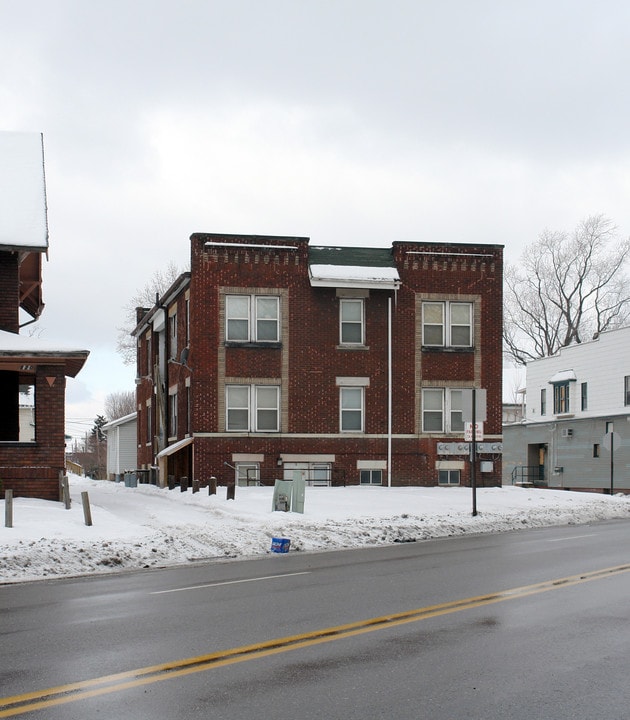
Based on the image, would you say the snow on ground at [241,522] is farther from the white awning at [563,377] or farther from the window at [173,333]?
the white awning at [563,377]

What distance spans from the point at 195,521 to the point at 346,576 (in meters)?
9.14

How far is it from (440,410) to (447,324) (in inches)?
125

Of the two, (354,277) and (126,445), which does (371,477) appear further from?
(126,445)

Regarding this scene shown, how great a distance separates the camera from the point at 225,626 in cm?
955

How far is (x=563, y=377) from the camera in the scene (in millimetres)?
51875

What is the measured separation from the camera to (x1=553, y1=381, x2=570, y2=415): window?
173ft

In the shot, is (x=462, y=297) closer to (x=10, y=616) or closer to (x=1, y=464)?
(x=1, y=464)

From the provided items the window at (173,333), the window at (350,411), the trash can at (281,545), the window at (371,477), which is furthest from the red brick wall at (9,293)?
the window at (371,477)

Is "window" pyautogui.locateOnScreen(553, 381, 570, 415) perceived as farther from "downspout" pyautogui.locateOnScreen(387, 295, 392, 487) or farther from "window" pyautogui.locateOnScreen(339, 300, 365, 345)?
"window" pyautogui.locateOnScreen(339, 300, 365, 345)

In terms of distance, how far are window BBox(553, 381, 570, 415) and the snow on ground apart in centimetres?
1952

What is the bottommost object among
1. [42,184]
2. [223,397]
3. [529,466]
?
[529,466]

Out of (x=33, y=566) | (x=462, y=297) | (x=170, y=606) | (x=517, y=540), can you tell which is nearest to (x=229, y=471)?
(x=462, y=297)

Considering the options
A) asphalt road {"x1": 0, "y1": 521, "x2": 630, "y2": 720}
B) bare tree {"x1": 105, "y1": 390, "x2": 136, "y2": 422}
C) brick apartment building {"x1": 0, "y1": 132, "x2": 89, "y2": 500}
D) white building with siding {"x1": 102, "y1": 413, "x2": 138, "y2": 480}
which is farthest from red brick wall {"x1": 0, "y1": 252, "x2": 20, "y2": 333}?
bare tree {"x1": 105, "y1": 390, "x2": 136, "y2": 422}

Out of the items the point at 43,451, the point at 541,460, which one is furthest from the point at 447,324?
the point at 541,460
